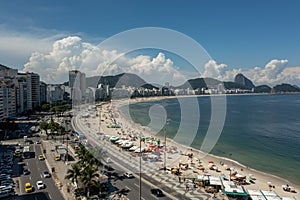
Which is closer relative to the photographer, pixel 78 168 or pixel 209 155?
pixel 78 168

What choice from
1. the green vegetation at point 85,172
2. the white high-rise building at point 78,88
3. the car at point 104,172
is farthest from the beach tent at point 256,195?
the white high-rise building at point 78,88

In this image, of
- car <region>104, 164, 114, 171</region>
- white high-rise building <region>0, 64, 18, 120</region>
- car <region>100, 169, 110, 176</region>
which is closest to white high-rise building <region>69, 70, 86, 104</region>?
white high-rise building <region>0, 64, 18, 120</region>

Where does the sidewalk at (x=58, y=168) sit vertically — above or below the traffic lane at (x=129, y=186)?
above

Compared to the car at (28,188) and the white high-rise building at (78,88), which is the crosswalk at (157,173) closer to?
the car at (28,188)

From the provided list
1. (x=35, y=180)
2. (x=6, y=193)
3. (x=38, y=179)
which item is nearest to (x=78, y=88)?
(x=38, y=179)

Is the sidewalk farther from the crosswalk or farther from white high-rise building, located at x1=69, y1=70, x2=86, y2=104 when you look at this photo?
white high-rise building, located at x1=69, y1=70, x2=86, y2=104

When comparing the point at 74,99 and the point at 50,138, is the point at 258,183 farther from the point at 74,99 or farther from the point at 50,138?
the point at 74,99

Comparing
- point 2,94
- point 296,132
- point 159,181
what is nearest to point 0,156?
point 159,181

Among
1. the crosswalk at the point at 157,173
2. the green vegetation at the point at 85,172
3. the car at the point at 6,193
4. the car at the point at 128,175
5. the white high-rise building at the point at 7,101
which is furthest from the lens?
the white high-rise building at the point at 7,101
